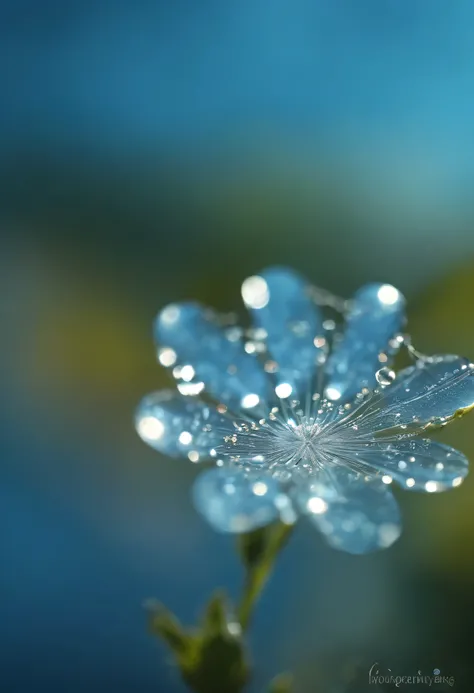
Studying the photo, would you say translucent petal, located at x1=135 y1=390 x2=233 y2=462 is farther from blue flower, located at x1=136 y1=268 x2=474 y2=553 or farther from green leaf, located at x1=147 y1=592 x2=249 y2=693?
green leaf, located at x1=147 y1=592 x2=249 y2=693

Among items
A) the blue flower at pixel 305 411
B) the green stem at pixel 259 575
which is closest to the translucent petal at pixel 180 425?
the blue flower at pixel 305 411

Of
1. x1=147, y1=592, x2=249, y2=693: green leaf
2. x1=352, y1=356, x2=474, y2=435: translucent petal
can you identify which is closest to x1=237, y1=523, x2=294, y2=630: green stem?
x1=147, y1=592, x2=249, y2=693: green leaf

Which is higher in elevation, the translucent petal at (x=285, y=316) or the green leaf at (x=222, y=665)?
the translucent petal at (x=285, y=316)

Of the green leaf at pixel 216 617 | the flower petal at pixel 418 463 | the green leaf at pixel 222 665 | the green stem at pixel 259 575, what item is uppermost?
the flower petal at pixel 418 463

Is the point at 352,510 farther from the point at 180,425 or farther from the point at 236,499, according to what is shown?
the point at 180,425

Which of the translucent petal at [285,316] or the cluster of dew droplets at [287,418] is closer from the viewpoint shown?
the cluster of dew droplets at [287,418]

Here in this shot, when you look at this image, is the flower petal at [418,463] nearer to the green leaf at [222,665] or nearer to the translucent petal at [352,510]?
the translucent petal at [352,510]

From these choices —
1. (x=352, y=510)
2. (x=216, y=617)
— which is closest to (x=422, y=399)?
(x=352, y=510)
